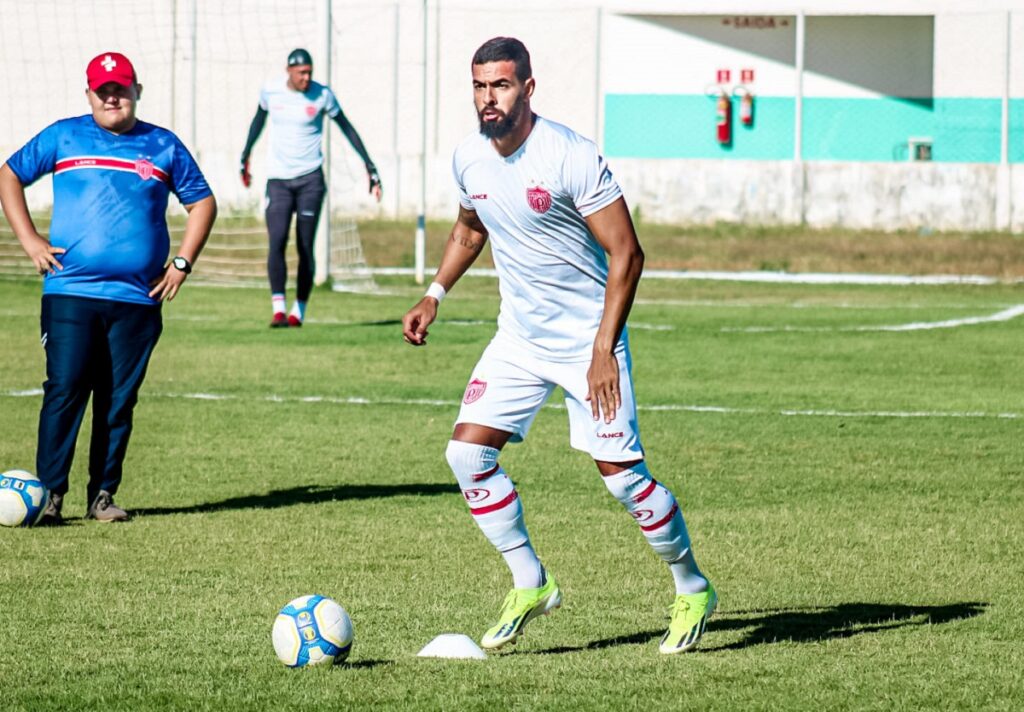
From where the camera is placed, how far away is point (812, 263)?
26.4 metres

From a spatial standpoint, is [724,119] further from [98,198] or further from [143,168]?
[98,198]

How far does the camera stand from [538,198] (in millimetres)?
6043

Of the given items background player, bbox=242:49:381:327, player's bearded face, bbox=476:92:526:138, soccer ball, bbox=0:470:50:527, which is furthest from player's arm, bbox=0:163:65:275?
background player, bbox=242:49:381:327

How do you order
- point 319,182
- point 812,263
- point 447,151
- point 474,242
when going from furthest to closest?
point 447,151
point 812,263
point 319,182
point 474,242

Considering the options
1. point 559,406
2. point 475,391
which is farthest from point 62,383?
point 559,406

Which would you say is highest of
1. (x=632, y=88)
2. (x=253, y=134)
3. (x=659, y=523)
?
(x=632, y=88)

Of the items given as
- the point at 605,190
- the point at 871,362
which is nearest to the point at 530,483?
the point at 605,190

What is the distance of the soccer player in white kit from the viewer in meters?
5.99

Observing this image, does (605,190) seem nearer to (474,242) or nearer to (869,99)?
(474,242)

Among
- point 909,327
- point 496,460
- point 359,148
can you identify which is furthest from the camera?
point 909,327

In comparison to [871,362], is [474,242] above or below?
above

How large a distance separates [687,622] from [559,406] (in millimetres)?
6718

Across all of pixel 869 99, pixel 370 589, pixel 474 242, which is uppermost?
pixel 869 99

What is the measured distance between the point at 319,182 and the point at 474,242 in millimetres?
10794
